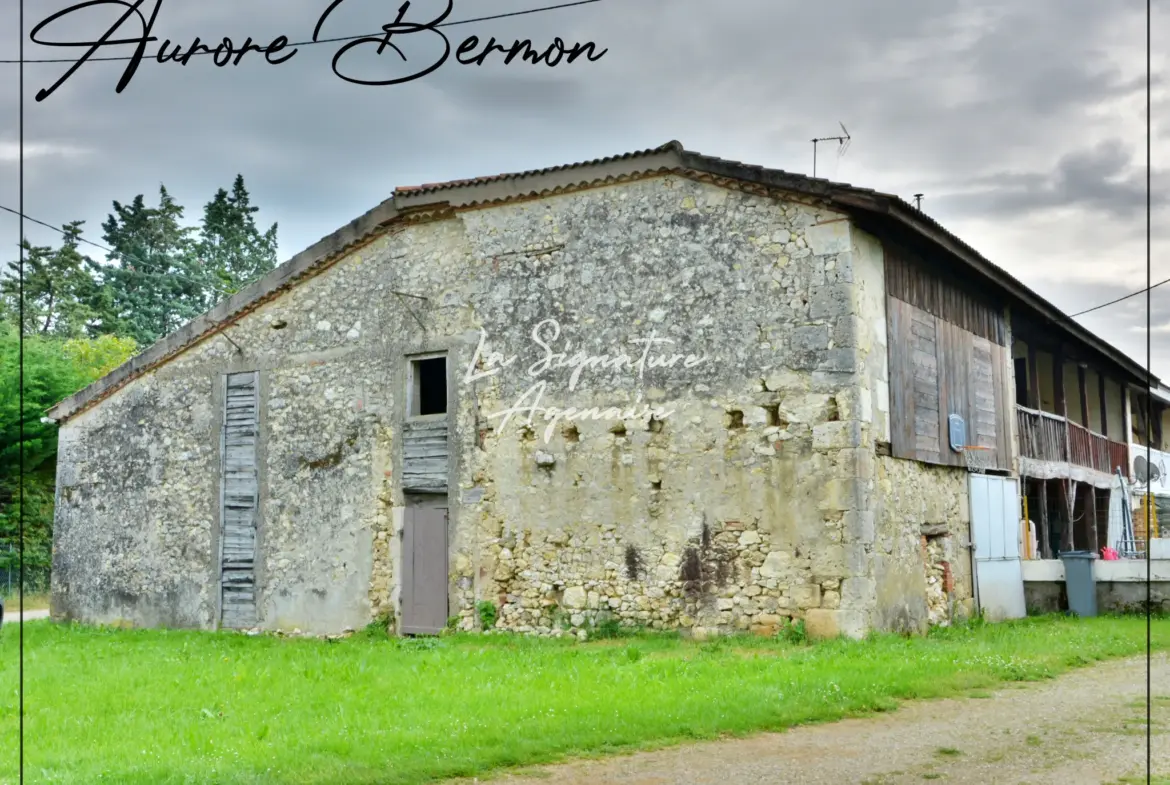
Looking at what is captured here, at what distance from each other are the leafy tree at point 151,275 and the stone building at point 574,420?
25.2m

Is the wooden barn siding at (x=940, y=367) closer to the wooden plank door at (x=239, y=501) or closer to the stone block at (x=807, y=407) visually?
the stone block at (x=807, y=407)

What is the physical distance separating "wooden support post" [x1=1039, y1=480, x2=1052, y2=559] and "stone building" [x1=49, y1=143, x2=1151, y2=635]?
221 centimetres

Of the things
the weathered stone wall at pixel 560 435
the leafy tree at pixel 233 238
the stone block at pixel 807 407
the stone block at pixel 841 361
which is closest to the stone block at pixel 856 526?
the weathered stone wall at pixel 560 435

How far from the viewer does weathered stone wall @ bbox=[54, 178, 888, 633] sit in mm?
13805

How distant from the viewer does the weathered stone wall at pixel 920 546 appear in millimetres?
13992

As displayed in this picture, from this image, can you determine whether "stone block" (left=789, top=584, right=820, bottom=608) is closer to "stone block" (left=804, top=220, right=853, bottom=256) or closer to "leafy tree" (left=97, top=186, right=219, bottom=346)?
"stone block" (left=804, top=220, right=853, bottom=256)

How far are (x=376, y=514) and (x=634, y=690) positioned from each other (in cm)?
747

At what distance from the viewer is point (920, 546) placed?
596 inches

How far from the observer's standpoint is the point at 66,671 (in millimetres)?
13297

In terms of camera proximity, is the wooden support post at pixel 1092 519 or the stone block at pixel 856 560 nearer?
the stone block at pixel 856 560

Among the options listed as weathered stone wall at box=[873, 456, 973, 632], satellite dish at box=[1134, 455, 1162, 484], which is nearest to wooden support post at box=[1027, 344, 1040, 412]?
weathered stone wall at box=[873, 456, 973, 632]

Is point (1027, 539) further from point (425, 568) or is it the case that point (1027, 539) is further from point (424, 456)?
point (424, 456)

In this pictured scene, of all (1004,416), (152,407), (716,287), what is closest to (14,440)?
(152,407)

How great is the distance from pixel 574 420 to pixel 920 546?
195 inches
